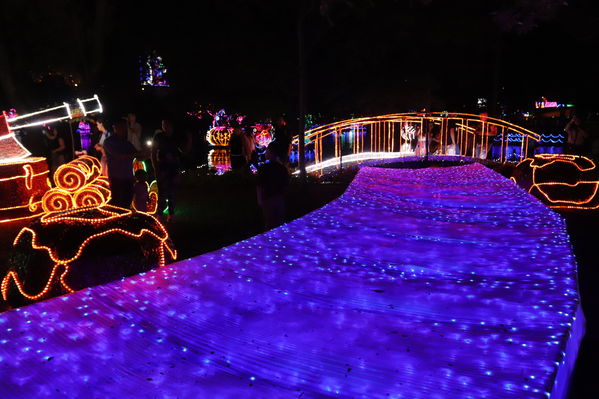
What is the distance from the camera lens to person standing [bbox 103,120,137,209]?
22.7ft

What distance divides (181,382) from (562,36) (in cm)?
2613

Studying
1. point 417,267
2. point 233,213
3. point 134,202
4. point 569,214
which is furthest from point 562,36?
point 417,267

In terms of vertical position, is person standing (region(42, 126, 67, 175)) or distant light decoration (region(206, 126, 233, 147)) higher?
distant light decoration (region(206, 126, 233, 147))

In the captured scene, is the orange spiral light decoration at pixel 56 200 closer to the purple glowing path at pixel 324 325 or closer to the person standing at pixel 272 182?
the person standing at pixel 272 182

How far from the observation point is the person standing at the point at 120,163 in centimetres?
692

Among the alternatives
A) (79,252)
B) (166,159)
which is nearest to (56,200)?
(166,159)

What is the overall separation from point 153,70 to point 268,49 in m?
6.18

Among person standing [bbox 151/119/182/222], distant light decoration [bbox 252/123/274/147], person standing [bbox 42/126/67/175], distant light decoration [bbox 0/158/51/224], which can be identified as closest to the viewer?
person standing [bbox 151/119/182/222]

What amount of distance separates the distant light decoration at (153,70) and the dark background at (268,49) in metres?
0.36

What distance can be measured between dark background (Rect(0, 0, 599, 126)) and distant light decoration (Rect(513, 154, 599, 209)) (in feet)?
12.7

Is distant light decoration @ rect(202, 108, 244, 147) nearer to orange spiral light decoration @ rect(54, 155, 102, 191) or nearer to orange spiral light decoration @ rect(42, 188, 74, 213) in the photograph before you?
orange spiral light decoration @ rect(54, 155, 102, 191)

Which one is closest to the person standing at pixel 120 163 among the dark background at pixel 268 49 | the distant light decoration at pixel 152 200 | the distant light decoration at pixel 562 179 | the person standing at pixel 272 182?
the distant light decoration at pixel 152 200

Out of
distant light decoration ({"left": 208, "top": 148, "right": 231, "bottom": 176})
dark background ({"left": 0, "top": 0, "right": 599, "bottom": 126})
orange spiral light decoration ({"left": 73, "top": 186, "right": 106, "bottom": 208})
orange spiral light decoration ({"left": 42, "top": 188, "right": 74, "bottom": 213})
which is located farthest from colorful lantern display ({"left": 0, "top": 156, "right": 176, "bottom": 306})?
distant light decoration ({"left": 208, "top": 148, "right": 231, "bottom": 176})

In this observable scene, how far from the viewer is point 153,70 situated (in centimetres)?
2150
